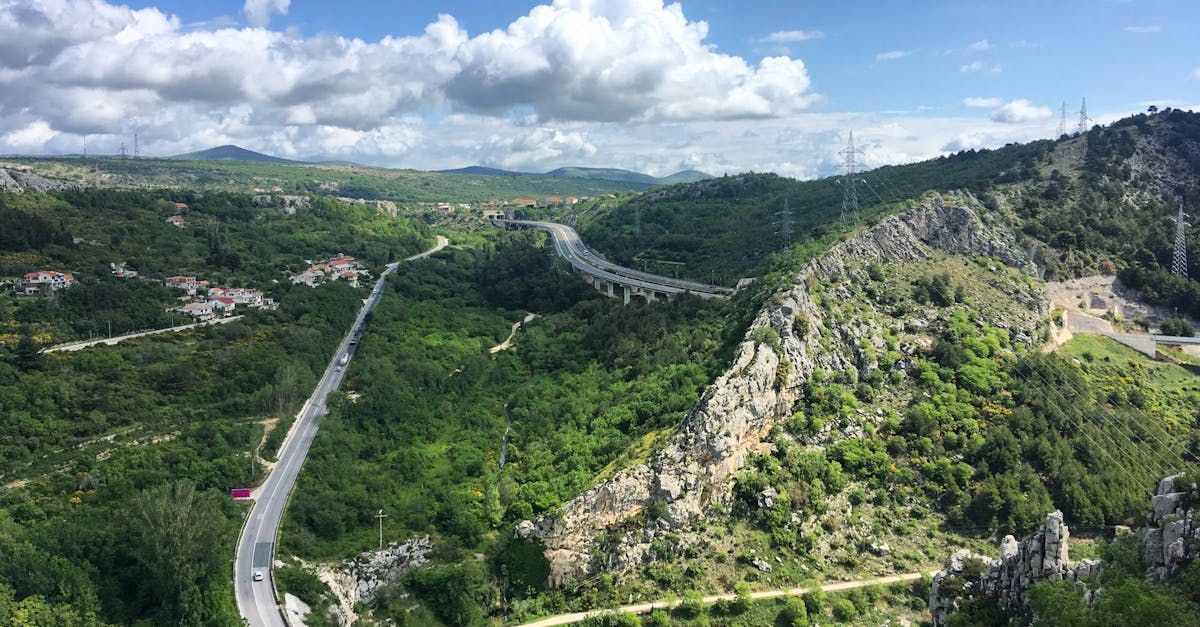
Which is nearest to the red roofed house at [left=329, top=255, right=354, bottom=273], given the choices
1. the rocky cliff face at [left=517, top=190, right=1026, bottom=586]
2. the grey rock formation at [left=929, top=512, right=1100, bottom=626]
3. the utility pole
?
the utility pole

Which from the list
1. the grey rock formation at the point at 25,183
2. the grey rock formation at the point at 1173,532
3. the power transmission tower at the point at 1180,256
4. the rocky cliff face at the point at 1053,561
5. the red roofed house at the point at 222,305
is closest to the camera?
the grey rock formation at the point at 1173,532

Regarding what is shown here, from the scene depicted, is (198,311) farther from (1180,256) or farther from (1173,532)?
(1180,256)

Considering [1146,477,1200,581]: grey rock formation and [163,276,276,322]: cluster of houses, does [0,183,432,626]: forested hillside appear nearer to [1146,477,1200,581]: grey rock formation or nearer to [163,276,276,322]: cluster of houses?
[163,276,276,322]: cluster of houses

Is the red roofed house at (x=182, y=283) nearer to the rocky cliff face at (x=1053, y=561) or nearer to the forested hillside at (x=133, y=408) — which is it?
the forested hillside at (x=133, y=408)

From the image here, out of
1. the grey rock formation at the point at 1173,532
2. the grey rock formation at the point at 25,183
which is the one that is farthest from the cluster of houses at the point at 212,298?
the grey rock formation at the point at 1173,532

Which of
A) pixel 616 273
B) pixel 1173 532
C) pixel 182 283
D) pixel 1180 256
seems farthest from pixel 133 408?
pixel 1180 256

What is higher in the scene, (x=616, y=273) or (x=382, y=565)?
(x=616, y=273)

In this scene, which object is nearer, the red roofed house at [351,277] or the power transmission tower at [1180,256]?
the power transmission tower at [1180,256]
